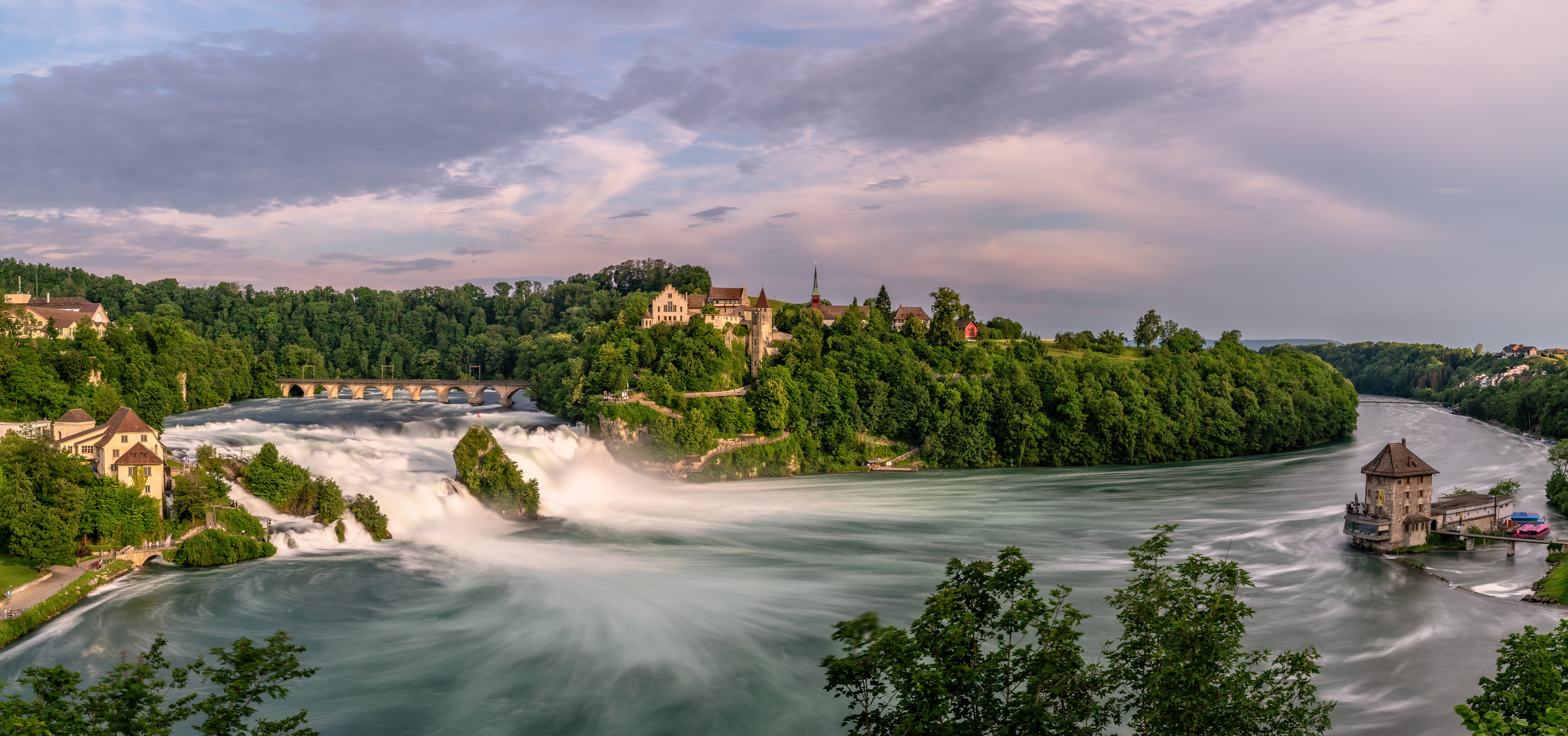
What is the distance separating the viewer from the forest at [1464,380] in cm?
7769

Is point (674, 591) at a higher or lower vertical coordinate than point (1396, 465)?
lower

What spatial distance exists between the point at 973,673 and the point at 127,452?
102 ft

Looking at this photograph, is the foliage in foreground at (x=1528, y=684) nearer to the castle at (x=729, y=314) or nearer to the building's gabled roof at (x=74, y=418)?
the building's gabled roof at (x=74, y=418)

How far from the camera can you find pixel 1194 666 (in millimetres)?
11883

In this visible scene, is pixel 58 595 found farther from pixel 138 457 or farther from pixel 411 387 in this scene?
pixel 411 387

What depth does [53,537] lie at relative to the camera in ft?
87.4

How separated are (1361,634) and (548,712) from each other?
23.0 metres

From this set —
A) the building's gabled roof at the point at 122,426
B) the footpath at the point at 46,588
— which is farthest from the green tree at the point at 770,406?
the footpath at the point at 46,588

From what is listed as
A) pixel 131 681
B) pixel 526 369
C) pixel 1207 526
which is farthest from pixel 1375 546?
pixel 526 369

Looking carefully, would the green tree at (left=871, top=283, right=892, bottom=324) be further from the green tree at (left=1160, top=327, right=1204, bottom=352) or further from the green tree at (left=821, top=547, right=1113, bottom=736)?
the green tree at (left=821, top=547, right=1113, bottom=736)

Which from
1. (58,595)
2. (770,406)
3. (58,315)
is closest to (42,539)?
(58,595)

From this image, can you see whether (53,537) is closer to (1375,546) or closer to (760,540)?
(760,540)

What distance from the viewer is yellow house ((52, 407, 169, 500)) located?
29.7 m

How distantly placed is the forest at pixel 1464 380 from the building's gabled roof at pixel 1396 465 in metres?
50.1
